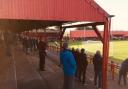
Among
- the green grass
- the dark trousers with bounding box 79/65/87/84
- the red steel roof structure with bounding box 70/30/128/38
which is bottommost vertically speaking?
the green grass

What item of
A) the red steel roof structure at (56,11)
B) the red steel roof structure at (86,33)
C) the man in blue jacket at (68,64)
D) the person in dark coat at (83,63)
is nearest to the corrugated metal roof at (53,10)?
the red steel roof structure at (56,11)

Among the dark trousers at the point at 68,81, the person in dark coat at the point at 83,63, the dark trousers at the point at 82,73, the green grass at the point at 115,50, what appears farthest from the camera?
the green grass at the point at 115,50

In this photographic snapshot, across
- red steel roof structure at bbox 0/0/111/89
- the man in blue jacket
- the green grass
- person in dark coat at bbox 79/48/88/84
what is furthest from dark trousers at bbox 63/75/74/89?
the green grass

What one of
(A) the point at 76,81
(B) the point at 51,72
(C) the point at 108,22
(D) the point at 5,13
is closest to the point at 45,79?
(A) the point at 76,81

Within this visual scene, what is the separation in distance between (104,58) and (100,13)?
191 centimetres

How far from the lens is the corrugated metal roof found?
513 inches

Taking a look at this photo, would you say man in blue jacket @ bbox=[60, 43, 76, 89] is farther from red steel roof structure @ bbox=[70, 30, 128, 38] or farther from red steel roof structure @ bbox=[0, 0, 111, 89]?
red steel roof structure @ bbox=[70, 30, 128, 38]

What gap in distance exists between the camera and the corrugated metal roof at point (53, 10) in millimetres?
13031

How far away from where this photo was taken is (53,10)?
13.8 metres

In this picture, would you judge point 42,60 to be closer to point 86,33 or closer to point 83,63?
point 83,63

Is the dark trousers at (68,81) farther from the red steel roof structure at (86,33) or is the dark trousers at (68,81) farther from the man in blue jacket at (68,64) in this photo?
the red steel roof structure at (86,33)

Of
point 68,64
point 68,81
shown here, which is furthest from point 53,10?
point 68,81

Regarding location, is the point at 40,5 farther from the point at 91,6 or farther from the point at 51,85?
the point at 51,85

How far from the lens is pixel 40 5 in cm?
1357
